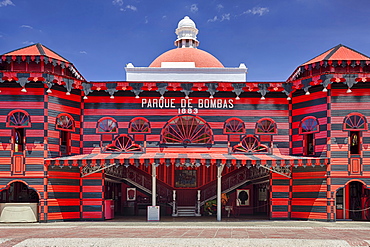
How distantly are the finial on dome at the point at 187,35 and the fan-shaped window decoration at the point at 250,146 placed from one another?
66.5 ft

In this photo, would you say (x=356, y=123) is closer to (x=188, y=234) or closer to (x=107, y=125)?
(x=188, y=234)

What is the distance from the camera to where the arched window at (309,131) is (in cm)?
2584

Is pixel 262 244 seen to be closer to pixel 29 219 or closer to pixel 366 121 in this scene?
pixel 366 121

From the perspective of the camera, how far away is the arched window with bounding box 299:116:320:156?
25841mm

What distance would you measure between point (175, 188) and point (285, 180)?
8189 mm

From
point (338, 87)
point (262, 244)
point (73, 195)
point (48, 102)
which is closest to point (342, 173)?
point (338, 87)

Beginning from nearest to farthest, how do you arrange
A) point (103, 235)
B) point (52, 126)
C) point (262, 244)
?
point (262, 244), point (103, 235), point (52, 126)

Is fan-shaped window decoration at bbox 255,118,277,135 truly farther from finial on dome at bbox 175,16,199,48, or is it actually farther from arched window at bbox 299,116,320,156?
finial on dome at bbox 175,16,199,48

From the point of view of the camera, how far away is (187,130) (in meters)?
27.4

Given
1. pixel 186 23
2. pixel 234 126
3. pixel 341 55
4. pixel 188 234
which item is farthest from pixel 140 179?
pixel 186 23

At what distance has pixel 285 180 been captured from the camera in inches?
1039

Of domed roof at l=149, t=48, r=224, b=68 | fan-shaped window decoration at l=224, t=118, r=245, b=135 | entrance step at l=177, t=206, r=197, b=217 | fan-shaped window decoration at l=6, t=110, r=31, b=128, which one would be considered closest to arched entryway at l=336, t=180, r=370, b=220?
fan-shaped window decoration at l=224, t=118, r=245, b=135

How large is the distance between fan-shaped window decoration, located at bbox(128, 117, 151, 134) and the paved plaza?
6083mm

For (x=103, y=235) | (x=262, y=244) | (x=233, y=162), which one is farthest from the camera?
(x=233, y=162)
